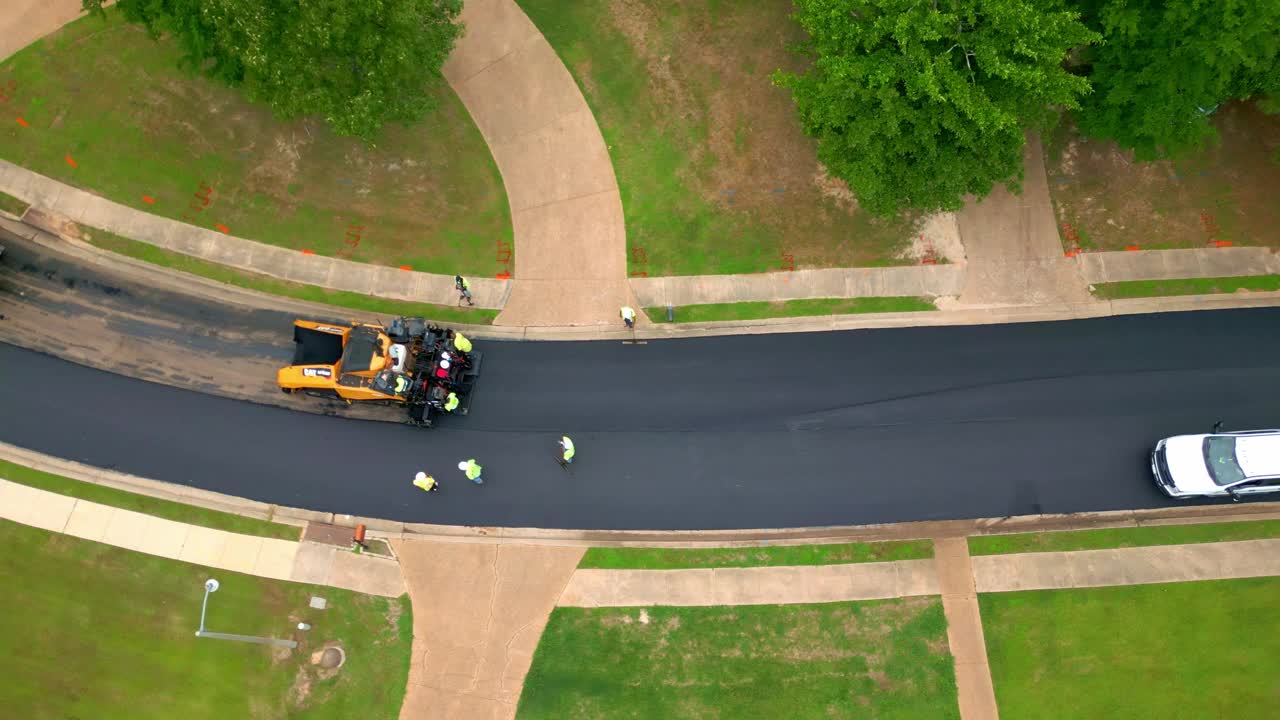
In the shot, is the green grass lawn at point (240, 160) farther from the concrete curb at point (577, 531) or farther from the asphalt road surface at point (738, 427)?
the concrete curb at point (577, 531)

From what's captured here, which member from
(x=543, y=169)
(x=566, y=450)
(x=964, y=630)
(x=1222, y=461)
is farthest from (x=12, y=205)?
(x=1222, y=461)

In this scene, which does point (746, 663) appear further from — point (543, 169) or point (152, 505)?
point (152, 505)

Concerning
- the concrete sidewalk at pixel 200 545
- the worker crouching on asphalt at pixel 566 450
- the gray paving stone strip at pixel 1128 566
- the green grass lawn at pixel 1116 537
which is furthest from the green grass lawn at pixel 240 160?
the gray paving stone strip at pixel 1128 566

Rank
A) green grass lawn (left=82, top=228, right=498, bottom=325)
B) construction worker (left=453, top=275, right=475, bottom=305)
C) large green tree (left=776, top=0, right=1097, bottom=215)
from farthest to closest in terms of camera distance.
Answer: green grass lawn (left=82, top=228, right=498, bottom=325) < construction worker (left=453, top=275, right=475, bottom=305) < large green tree (left=776, top=0, right=1097, bottom=215)

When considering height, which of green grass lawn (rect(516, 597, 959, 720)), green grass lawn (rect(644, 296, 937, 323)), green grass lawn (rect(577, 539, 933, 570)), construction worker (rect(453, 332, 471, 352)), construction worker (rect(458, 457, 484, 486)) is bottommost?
green grass lawn (rect(516, 597, 959, 720))

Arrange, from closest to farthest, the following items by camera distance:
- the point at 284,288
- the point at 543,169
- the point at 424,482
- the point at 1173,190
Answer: the point at 424,482, the point at 284,288, the point at 1173,190, the point at 543,169

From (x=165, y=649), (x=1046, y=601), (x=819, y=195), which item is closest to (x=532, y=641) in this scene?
(x=165, y=649)

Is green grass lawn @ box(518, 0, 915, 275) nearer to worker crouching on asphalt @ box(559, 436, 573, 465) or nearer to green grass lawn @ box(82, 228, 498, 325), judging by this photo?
green grass lawn @ box(82, 228, 498, 325)

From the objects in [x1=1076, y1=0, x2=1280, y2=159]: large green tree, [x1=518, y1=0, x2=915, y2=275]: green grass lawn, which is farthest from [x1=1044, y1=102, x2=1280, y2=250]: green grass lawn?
[x1=518, y1=0, x2=915, y2=275]: green grass lawn
